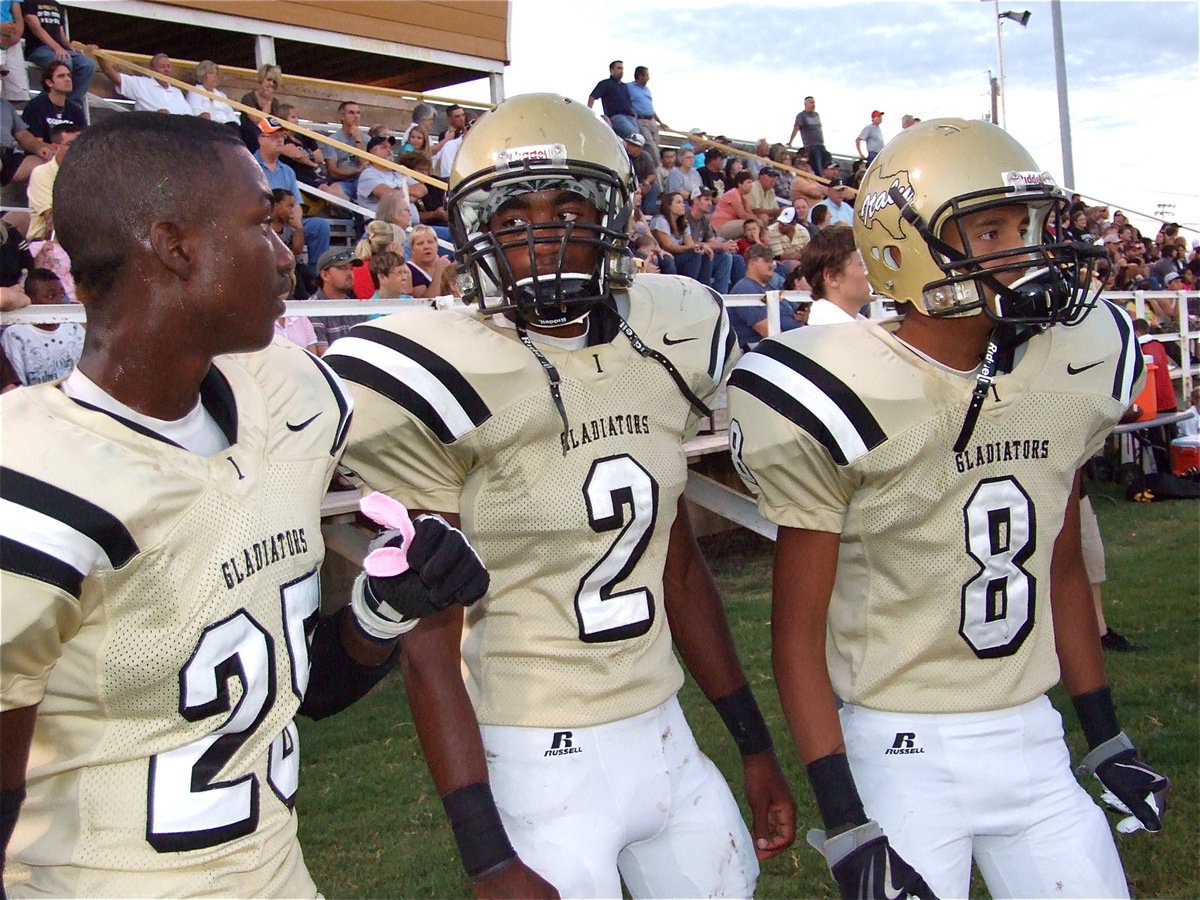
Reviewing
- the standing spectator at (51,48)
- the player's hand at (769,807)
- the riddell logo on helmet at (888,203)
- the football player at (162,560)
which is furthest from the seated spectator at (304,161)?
the football player at (162,560)

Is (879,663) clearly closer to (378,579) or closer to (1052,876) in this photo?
(1052,876)

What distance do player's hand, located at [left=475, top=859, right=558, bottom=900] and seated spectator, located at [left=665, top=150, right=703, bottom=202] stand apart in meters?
12.1

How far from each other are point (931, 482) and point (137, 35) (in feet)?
52.3

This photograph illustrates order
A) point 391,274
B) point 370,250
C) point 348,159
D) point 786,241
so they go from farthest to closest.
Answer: point 786,241 < point 348,159 < point 370,250 < point 391,274

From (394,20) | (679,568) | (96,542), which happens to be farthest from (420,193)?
(96,542)

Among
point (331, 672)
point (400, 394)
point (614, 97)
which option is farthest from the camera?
point (614, 97)

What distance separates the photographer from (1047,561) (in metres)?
2.40

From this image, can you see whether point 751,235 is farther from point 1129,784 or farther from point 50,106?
point 1129,784

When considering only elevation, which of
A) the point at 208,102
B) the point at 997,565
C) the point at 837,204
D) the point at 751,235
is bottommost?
the point at 997,565

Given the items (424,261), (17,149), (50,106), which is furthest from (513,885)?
(50,106)

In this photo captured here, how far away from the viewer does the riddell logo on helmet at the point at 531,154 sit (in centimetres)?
232

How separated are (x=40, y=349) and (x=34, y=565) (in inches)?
165

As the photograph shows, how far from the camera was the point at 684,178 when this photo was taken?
46.2 ft

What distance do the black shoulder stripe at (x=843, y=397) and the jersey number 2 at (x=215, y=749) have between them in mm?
1069
